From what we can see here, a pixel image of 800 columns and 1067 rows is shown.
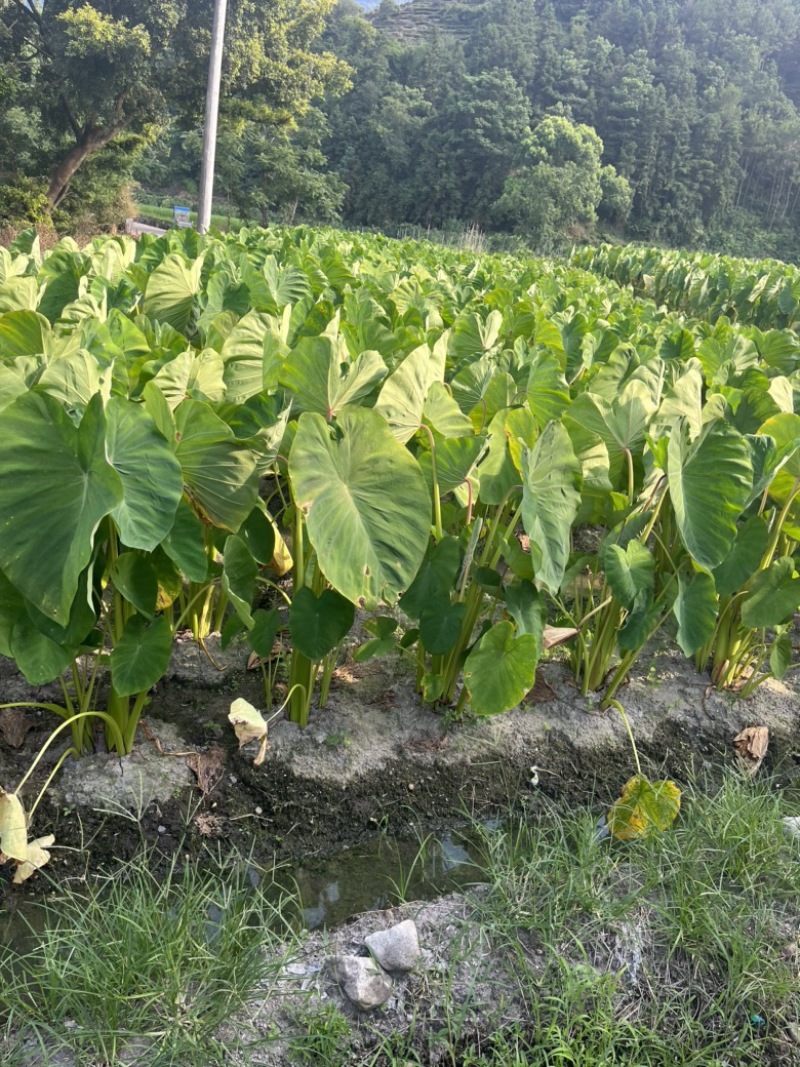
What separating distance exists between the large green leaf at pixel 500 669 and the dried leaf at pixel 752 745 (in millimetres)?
871

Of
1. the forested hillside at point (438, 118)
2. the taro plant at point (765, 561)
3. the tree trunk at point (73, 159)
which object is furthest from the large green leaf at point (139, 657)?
the tree trunk at point (73, 159)

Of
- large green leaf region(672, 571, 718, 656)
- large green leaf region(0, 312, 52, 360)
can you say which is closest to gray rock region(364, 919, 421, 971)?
large green leaf region(672, 571, 718, 656)

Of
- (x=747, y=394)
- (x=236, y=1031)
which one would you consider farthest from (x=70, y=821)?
(x=747, y=394)

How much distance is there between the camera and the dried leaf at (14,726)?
1748mm

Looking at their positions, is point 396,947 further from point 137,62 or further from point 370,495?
point 137,62

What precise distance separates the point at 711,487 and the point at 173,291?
1803 millimetres

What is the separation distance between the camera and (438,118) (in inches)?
1923

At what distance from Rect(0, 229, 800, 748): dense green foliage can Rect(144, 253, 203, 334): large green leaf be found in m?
0.04

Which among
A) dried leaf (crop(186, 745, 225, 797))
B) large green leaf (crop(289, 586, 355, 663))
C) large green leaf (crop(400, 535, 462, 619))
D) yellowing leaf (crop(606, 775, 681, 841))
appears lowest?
dried leaf (crop(186, 745, 225, 797))

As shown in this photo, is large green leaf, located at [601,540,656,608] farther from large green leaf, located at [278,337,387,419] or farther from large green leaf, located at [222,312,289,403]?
large green leaf, located at [222,312,289,403]

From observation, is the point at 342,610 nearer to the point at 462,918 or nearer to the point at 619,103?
the point at 462,918

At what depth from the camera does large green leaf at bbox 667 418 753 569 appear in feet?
5.57

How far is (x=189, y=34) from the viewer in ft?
52.7

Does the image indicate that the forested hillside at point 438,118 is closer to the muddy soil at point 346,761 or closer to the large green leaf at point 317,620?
the muddy soil at point 346,761
